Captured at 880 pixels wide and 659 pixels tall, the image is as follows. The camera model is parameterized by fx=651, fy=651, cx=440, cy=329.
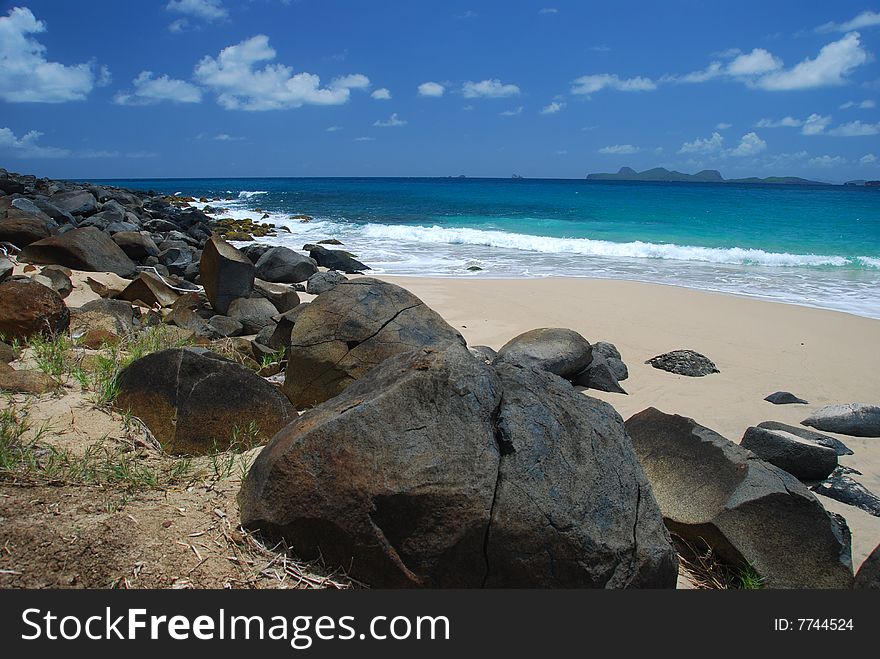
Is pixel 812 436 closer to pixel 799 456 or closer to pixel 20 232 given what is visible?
pixel 799 456

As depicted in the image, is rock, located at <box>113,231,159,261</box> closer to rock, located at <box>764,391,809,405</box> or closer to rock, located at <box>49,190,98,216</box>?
rock, located at <box>49,190,98,216</box>

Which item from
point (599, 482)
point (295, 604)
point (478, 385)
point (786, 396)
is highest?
point (478, 385)

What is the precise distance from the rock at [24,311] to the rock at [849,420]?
6.48 meters

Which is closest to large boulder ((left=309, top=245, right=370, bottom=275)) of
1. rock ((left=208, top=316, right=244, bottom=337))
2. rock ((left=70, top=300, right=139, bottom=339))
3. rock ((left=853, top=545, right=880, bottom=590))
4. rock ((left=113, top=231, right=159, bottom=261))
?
rock ((left=113, top=231, right=159, bottom=261))

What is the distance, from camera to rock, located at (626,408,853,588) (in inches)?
131

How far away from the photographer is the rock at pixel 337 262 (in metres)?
15.1

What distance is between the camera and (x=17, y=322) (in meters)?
4.98

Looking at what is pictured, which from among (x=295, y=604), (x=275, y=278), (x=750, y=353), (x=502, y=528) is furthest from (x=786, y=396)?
(x=275, y=278)

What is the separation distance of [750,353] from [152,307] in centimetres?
767

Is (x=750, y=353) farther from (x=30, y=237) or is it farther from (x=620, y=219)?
(x=620, y=219)

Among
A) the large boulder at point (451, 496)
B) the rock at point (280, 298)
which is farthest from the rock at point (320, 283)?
the large boulder at point (451, 496)

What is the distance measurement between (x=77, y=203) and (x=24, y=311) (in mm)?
14870

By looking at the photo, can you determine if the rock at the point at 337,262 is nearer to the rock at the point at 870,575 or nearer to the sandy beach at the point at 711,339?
the sandy beach at the point at 711,339

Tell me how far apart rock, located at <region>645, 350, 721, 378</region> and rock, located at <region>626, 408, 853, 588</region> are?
3.56 m
